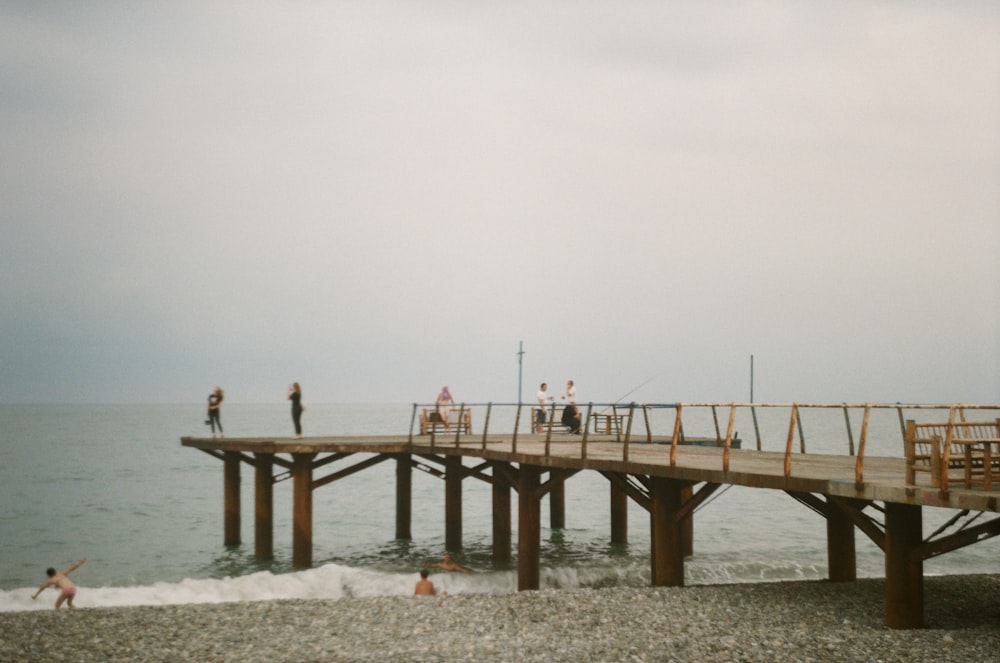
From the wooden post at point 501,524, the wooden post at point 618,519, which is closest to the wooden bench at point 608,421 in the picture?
the wooden post at point 618,519

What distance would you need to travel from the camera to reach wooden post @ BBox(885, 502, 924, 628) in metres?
11.4

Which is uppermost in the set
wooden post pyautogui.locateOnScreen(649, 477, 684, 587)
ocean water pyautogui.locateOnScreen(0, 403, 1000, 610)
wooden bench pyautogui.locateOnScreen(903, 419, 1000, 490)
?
wooden bench pyautogui.locateOnScreen(903, 419, 1000, 490)

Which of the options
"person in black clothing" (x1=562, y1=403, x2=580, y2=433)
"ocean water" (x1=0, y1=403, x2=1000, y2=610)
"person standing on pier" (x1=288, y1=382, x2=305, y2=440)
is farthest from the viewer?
"person in black clothing" (x1=562, y1=403, x2=580, y2=433)

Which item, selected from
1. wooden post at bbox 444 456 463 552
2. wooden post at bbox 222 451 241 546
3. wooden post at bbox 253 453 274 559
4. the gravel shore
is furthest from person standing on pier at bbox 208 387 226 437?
the gravel shore

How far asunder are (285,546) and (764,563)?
1530 centimetres

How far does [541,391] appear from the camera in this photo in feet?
88.6

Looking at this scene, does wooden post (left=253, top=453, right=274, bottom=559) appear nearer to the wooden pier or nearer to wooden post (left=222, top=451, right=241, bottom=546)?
the wooden pier

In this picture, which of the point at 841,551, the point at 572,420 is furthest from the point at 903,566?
the point at 572,420

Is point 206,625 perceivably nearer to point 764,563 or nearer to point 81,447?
point 764,563

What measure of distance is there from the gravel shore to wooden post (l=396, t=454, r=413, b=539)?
1272 centimetres

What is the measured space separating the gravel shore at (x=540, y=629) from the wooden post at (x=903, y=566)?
0.28 m

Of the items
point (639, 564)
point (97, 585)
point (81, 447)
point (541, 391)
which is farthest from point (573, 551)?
point (81, 447)

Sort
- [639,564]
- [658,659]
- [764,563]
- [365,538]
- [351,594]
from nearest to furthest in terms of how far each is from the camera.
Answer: [658,659] < [351,594] < [639,564] < [764,563] < [365,538]

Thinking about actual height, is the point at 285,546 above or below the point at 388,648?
below
